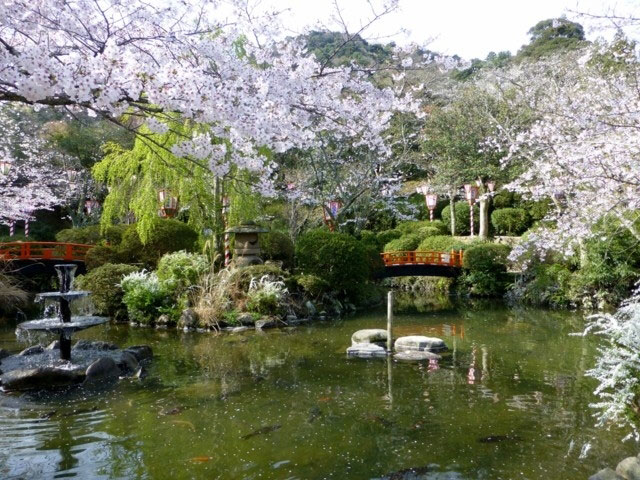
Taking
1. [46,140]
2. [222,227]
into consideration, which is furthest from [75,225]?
[222,227]

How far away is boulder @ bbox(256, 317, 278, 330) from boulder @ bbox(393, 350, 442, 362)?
4070 millimetres

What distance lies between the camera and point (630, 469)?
14.1ft

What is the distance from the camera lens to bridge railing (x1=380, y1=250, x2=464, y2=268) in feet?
63.4

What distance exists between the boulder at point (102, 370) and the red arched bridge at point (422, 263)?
463 inches

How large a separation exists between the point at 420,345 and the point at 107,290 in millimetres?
8181

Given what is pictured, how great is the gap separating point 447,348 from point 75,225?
17819mm

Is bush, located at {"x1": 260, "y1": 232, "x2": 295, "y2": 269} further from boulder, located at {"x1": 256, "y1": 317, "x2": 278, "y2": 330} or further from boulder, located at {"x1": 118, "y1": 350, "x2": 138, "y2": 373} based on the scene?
boulder, located at {"x1": 118, "y1": 350, "x2": 138, "y2": 373}

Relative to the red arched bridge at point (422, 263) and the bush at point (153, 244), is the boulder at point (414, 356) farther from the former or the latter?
the red arched bridge at point (422, 263)

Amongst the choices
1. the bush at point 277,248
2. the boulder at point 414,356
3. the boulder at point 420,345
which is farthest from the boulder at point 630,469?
the bush at point 277,248

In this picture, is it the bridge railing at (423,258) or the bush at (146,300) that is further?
the bridge railing at (423,258)

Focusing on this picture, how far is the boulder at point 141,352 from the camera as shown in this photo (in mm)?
9520

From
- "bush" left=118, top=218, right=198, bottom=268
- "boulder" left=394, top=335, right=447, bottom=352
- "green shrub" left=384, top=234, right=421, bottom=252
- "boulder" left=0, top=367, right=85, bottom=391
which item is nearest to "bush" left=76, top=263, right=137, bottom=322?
"bush" left=118, top=218, right=198, bottom=268

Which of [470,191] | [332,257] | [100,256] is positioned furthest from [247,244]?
[470,191]

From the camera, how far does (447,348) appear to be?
34.0 ft
